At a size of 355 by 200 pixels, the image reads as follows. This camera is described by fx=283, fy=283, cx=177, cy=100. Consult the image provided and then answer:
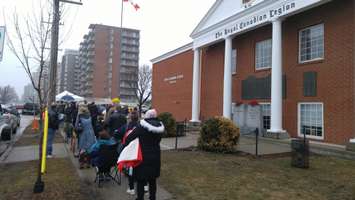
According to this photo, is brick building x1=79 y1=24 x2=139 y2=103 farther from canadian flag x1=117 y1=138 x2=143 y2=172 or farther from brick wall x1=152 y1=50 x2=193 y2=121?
canadian flag x1=117 y1=138 x2=143 y2=172

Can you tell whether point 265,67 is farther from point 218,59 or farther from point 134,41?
point 134,41

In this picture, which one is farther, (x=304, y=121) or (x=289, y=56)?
(x=289, y=56)

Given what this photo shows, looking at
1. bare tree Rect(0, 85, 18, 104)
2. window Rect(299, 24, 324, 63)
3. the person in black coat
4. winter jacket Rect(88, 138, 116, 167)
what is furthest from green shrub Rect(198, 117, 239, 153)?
bare tree Rect(0, 85, 18, 104)

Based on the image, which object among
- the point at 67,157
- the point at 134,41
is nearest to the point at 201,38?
the point at 67,157

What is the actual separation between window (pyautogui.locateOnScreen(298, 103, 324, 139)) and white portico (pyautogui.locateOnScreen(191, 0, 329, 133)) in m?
1.06

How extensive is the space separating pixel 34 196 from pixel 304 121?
1250 centimetres

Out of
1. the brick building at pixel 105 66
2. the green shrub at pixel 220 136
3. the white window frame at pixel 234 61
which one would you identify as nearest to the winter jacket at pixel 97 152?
the green shrub at pixel 220 136

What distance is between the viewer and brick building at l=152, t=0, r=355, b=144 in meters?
12.4

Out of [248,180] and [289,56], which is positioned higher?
[289,56]

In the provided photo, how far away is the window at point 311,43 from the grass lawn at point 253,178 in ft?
19.2

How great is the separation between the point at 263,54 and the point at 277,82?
133 inches

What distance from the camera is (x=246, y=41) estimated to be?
18156mm

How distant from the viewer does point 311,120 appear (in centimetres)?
1370

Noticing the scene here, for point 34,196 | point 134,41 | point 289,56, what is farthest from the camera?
point 134,41
